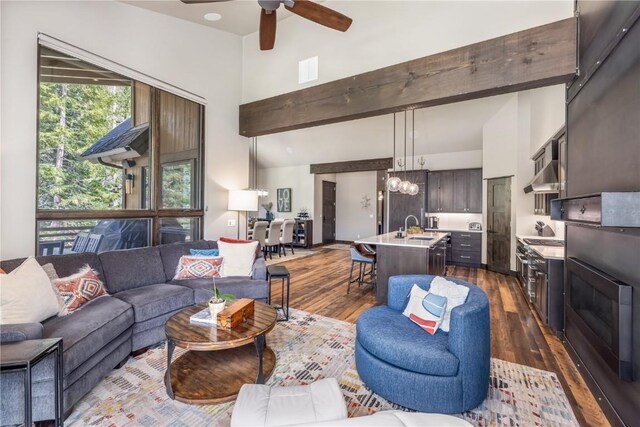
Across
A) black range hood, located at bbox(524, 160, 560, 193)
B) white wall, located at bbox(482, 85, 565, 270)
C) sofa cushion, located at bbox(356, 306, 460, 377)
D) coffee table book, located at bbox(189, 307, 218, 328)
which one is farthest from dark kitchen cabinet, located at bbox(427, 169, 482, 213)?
coffee table book, located at bbox(189, 307, 218, 328)

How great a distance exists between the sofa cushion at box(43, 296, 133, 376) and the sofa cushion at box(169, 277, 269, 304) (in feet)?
2.23

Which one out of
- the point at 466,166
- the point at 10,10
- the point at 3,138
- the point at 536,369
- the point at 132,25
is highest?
the point at 132,25

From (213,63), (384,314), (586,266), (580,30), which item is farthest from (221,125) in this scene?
(586,266)

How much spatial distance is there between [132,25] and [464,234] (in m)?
6.98

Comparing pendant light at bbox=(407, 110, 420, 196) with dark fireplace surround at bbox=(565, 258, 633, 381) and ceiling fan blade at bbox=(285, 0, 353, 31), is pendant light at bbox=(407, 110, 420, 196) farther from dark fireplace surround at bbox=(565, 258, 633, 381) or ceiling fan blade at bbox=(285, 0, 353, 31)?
ceiling fan blade at bbox=(285, 0, 353, 31)

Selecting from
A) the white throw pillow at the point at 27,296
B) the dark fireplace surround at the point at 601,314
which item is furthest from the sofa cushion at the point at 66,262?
the dark fireplace surround at the point at 601,314

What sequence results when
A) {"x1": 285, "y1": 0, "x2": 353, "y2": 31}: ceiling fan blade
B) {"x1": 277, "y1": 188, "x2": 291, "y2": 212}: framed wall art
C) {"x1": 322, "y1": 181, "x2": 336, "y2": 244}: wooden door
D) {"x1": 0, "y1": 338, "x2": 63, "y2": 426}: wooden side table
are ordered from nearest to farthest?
{"x1": 0, "y1": 338, "x2": 63, "y2": 426}: wooden side table < {"x1": 285, "y1": 0, "x2": 353, "y2": 31}: ceiling fan blade < {"x1": 277, "y1": 188, "x2": 291, "y2": 212}: framed wall art < {"x1": 322, "y1": 181, "x2": 336, "y2": 244}: wooden door

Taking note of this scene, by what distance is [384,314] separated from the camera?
7.85ft

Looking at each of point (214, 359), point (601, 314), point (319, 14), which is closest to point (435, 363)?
point (601, 314)

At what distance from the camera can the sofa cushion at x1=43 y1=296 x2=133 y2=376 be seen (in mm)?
1865

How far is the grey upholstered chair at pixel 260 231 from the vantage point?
719 centimetres

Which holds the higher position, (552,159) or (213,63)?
(213,63)

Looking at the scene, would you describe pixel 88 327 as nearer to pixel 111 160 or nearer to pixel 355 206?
pixel 111 160

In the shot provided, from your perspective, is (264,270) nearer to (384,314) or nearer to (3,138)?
(384,314)
